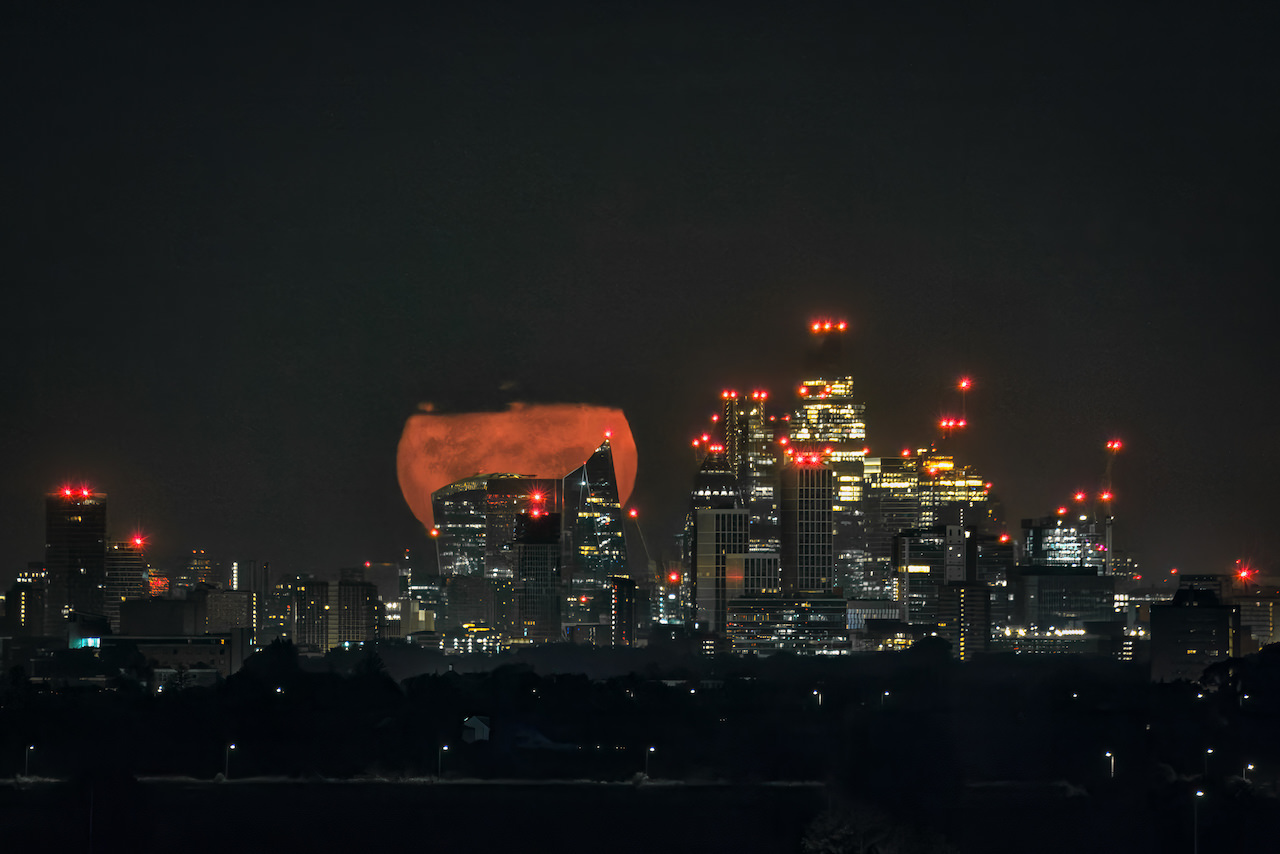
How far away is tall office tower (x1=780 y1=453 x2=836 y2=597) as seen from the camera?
11044cm

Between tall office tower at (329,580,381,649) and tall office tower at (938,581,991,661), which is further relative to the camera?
tall office tower at (938,581,991,661)

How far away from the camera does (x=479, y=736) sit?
4359 cm

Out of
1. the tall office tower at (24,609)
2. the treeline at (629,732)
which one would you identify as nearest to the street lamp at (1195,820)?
the treeline at (629,732)

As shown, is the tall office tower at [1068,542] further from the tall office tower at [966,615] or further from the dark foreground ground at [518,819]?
the dark foreground ground at [518,819]

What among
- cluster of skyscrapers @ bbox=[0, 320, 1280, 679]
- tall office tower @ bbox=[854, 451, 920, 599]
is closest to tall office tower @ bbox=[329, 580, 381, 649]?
cluster of skyscrapers @ bbox=[0, 320, 1280, 679]

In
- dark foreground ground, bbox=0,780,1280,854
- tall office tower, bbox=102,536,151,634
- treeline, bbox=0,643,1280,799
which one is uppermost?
tall office tower, bbox=102,536,151,634

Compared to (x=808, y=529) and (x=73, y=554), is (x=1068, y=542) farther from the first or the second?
(x=73, y=554)

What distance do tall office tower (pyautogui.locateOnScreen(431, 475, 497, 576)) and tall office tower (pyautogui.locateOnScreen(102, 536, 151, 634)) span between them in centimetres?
2048

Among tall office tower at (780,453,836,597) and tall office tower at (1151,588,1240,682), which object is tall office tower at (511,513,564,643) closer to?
tall office tower at (780,453,836,597)

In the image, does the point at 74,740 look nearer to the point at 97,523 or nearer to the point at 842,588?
the point at 97,523

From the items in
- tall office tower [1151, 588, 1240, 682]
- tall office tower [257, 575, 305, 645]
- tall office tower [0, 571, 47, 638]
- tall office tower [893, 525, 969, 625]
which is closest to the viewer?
tall office tower [1151, 588, 1240, 682]

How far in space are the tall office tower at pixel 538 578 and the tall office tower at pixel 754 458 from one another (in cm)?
1124

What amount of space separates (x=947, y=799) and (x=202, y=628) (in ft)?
183

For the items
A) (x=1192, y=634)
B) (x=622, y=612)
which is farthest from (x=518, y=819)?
(x=622, y=612)
